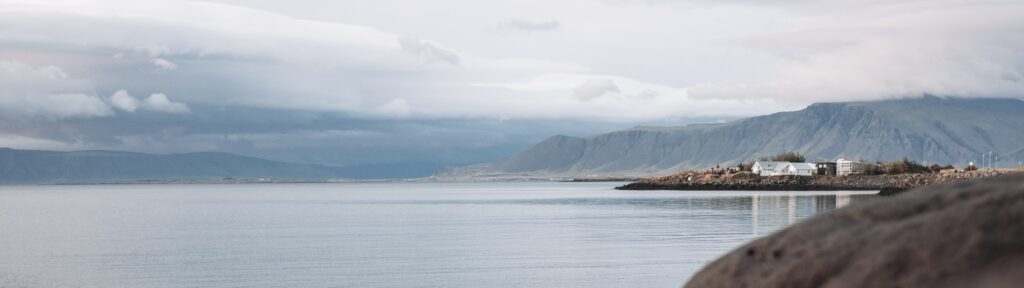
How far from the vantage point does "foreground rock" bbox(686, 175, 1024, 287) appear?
822 cm

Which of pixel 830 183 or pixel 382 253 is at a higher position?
pixel 830 183

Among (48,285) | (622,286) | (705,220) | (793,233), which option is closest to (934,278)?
(793,233)

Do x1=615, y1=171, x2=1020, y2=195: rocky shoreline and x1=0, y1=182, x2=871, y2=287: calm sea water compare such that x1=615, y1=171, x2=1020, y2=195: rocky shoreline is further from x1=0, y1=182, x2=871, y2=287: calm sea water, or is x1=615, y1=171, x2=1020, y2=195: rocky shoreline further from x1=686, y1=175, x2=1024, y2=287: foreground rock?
x1=686, y1=175, x2=1024, y2=287: foreground rock

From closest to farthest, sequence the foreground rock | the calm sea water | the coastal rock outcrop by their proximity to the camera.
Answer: the foreground rock
the calm sea water
the coastal rock outcrop

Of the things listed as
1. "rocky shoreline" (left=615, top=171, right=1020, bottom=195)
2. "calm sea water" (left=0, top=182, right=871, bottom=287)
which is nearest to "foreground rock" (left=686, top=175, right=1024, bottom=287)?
"calm sea water" (left=0, top=182, right=871, bottom=287)

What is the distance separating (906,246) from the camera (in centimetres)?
852

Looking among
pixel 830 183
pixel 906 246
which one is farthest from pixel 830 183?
pixel 906 246

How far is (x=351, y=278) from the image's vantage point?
33.3 metres

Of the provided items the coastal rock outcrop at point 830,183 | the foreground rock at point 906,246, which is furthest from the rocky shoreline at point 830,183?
the foreground rock at point 906,246

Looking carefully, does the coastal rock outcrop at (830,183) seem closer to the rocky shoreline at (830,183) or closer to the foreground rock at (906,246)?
the rocky shoreline at (830,183)

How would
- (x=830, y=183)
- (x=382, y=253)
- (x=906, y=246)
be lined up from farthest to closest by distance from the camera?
(x=830, y=183)
(x=382, y=253)
(x=906, y=246)

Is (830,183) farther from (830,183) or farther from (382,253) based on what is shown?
(382,253)

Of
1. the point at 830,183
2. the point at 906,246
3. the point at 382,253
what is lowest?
the point at 382,253

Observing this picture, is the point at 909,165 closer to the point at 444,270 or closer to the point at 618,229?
the point at 618,229
